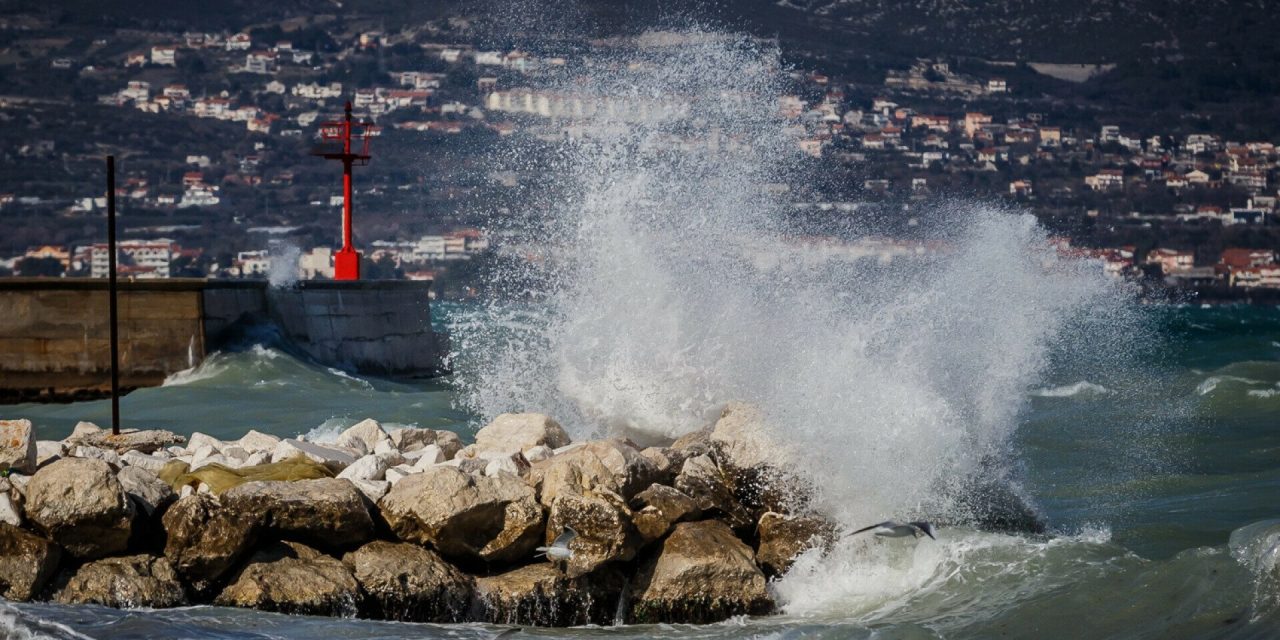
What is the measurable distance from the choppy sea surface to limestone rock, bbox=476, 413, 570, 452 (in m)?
2.15

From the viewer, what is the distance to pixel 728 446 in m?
9.22

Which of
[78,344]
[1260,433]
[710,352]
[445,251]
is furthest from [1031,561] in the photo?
[445,251]

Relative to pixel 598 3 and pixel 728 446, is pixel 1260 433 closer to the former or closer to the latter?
pixel 728 446

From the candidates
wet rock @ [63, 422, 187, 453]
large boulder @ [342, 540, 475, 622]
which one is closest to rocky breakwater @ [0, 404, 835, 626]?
large boulder @ [342, 540, 475, 622]

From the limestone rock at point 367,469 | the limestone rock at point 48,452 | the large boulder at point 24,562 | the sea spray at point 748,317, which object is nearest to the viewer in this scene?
the large boulder at point 24,562

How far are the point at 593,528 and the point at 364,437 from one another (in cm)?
262

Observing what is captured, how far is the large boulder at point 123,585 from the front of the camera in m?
7.67

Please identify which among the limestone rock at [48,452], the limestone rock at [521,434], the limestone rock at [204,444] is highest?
the limestone rock at [521,434]

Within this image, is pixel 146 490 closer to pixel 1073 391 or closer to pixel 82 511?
pixel 82 511

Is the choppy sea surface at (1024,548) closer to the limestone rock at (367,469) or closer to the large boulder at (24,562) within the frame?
the large boulder at (24,562)

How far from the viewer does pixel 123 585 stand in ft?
25.3

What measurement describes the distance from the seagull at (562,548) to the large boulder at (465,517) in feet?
0.51

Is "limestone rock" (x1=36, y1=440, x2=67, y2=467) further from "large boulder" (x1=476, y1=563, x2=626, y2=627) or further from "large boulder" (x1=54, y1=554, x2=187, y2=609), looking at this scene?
"large boulder" (x1=476, y1=563, x2=626, y2=627)

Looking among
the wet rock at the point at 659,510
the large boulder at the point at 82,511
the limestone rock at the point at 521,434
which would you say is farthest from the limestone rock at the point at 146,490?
the wet rock at the point at 659,510
